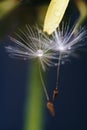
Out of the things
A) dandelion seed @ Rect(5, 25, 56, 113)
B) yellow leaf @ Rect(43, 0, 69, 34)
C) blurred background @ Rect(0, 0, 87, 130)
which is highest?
yellow leaf @ Rect(43, 0, 69, 34)

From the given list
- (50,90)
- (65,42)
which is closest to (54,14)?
(65,42)

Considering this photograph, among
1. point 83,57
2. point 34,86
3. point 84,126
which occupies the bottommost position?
point 84,126

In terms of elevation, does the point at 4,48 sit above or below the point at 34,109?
above

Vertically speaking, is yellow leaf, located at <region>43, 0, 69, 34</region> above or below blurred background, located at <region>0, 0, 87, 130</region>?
above

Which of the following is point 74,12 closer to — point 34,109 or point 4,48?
point 4,48

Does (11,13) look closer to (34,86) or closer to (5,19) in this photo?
(5,19)

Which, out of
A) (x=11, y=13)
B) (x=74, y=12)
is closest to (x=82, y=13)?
(x=74, y=12)

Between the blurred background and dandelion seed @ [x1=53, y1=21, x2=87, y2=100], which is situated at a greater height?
dandelion seed @ [x1=53, y1=21, x2=87, y2=100]
